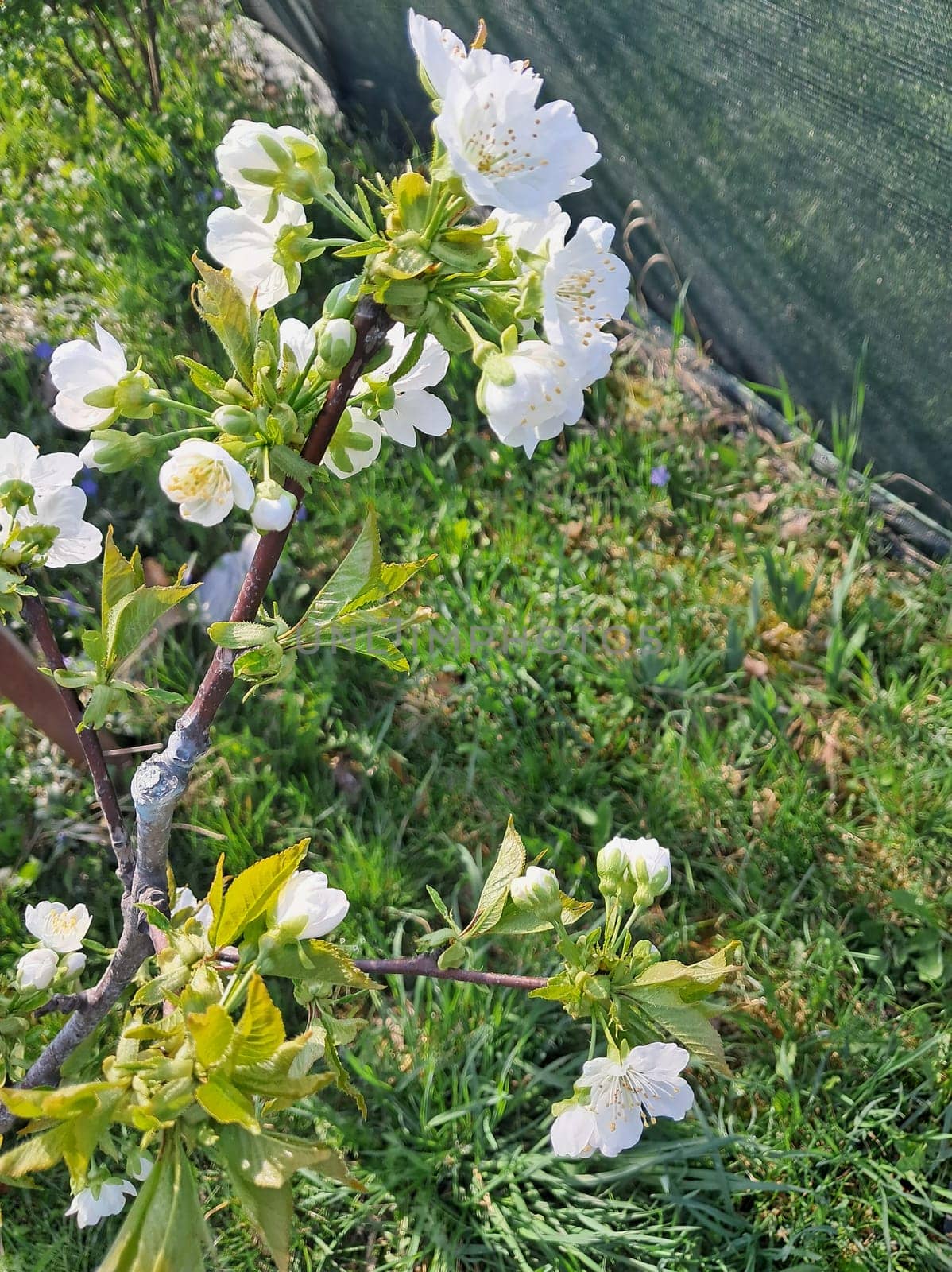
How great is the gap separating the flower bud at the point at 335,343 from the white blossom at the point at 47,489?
345mm

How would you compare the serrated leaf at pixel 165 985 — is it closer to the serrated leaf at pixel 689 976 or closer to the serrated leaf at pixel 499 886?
the serrated leaf at pixel 499 886

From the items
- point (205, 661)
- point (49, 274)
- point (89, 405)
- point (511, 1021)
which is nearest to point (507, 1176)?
point (511, 1021)

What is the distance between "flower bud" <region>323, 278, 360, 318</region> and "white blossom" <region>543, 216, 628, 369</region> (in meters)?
0.14

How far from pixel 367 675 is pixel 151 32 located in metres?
1.87

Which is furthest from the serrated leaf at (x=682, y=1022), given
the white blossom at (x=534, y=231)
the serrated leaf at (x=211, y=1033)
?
the white blossom at (x=534, y=231)

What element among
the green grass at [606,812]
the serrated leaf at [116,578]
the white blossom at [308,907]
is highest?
the serrated leaf at [116,578]

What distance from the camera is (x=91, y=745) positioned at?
98 cm

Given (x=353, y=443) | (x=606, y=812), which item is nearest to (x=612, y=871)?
(x=353, y=443)

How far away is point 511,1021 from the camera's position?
1.72 metres

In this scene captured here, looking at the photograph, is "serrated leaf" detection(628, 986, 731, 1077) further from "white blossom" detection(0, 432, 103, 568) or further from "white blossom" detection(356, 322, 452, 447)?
"white blossom" detection(0, 432, 103, 568)

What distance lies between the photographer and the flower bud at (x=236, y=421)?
2.20ft

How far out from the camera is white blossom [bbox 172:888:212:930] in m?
0.89

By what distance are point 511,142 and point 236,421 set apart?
0.26 metres

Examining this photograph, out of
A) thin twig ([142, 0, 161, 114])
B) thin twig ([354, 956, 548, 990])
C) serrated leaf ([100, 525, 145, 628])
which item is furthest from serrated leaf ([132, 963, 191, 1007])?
thin twig ([142, 0, 161, 114])
